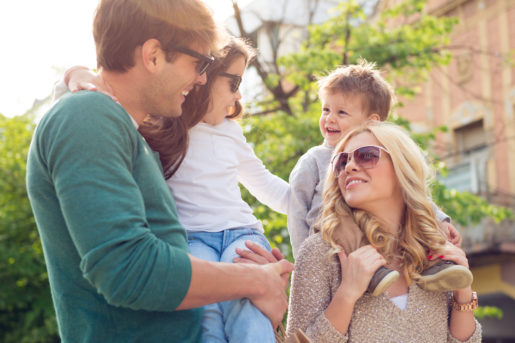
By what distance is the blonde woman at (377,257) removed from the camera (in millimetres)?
2611

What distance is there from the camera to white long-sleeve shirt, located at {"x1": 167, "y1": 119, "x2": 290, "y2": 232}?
8.50 feet

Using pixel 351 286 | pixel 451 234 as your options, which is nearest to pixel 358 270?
pixel 351 286

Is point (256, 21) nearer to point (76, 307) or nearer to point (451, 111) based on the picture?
point (451, 111)

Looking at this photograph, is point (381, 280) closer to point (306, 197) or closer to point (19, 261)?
point (306, 197)

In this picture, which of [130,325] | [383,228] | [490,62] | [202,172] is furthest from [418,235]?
[490,62]

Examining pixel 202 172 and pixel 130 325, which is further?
pixel 202 172

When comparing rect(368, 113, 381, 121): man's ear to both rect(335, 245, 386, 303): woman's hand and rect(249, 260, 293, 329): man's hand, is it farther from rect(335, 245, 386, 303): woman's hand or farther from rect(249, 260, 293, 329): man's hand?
rect(249, 260, 293, 329): man's hand

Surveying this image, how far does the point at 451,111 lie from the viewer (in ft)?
60.0

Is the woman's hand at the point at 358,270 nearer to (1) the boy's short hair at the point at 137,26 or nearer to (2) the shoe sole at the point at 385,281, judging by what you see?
(2) the shoe sole at the point at 385,281

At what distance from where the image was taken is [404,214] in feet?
9.70

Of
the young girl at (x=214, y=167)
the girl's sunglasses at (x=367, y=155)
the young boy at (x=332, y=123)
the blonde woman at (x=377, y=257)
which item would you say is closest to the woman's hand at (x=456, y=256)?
the blonde woman at (x=377, y=257)

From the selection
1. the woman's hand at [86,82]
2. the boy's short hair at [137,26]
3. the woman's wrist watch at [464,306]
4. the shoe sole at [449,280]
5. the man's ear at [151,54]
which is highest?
the boy's short hair at [137,26]

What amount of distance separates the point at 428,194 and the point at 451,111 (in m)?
16.1

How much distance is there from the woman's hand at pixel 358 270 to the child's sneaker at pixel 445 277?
0.25 meters
